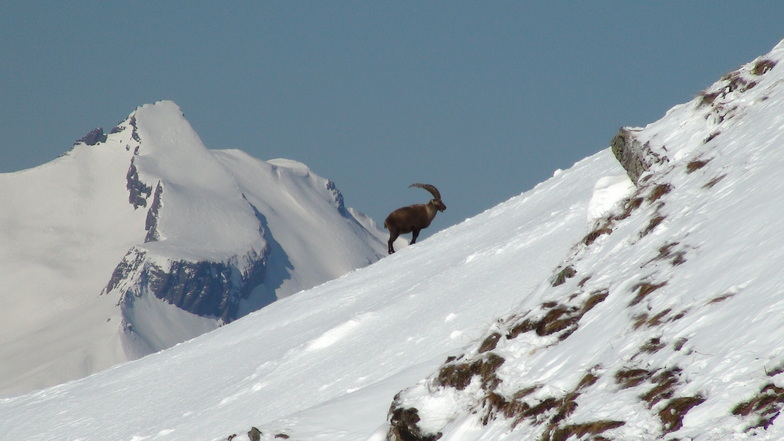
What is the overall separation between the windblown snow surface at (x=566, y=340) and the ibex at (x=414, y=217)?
8.27 meters

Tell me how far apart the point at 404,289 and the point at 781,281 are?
1268 cm

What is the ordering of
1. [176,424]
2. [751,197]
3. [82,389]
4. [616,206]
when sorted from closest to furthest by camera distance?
[751,197]
[616,206]
[176,424]
[82,389]

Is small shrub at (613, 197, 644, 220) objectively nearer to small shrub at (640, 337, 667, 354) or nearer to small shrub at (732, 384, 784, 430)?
small shrub at (640, 337, 667, 354)

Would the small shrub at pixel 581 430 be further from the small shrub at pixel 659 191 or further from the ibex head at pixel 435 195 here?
the ibex head at pixel 435 195

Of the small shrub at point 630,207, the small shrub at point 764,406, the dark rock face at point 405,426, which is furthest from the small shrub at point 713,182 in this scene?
the small shrub at point 764,406

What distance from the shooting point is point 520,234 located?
19.2m

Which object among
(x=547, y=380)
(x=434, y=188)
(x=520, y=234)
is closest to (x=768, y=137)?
(x=547, y=380)

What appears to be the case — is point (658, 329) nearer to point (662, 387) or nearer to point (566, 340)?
point (662, 387)

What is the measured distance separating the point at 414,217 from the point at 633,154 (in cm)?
1650

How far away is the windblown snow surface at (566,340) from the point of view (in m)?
6.28

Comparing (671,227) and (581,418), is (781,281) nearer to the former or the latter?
(581,418)

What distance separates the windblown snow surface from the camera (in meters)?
6.28

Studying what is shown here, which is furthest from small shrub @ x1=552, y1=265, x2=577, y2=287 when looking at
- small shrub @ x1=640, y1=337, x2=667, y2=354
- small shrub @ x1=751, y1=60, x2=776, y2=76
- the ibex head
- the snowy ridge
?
the ibex head

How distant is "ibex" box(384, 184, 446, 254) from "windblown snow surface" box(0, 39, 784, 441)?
8267mm
